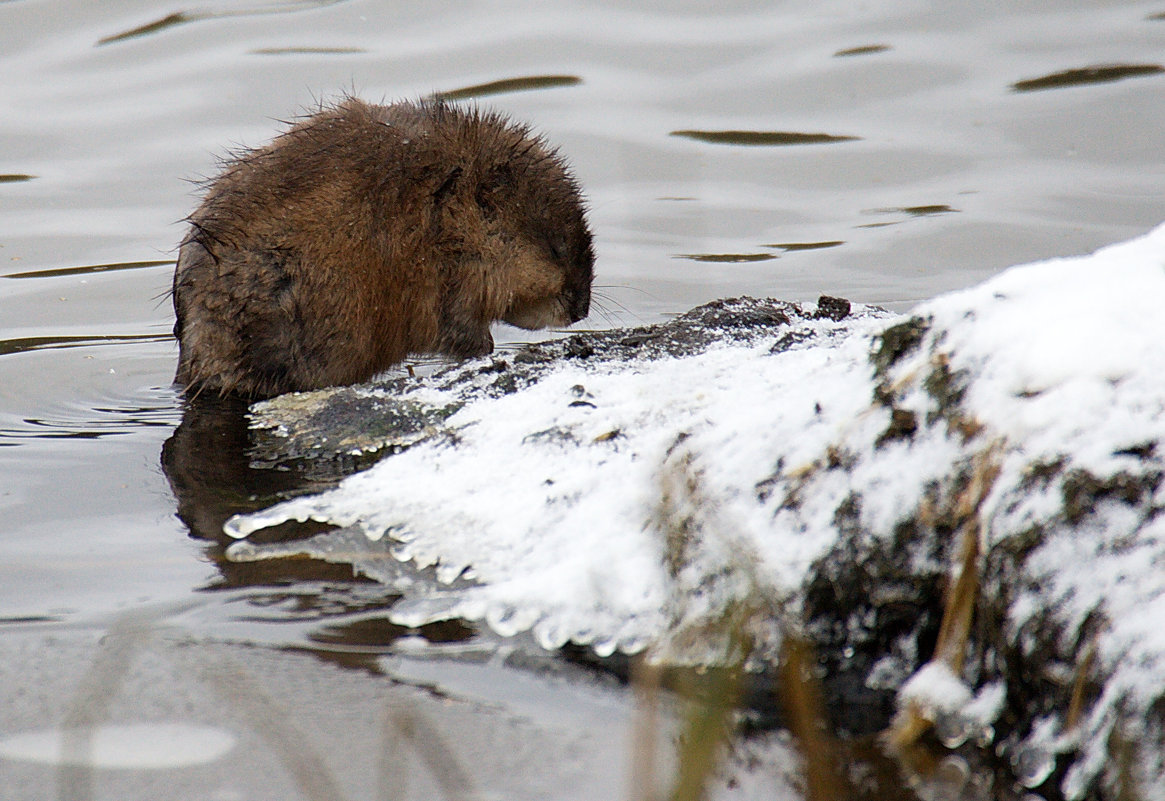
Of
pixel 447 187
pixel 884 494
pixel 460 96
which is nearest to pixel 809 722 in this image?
pixel 884 494

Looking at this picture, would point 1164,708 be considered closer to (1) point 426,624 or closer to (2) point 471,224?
(1) point 426,624

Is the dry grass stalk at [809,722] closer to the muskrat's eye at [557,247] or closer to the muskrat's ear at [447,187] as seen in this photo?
the muskrat's ear at [447,187]

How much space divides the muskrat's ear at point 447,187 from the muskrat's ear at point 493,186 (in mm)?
92

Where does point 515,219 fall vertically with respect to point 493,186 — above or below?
below

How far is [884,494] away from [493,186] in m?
2.40

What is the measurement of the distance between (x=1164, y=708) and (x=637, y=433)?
1.38 meters

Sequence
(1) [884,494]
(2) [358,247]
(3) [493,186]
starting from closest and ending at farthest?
1. (1) [884,494]
2. (2) [358,247]
3. (3) [493,186]

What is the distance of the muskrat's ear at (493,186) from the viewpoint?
14.0 feet

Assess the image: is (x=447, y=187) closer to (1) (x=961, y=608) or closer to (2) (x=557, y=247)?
(2) (x=557, y=247)

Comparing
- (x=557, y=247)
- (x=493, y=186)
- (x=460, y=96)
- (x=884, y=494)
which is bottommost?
(x=884, y=494)

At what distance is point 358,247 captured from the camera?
3.93 meters

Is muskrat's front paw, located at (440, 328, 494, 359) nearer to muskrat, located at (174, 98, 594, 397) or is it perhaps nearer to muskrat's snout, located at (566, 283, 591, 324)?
muskrat, located at (174, 98, 594, 397)

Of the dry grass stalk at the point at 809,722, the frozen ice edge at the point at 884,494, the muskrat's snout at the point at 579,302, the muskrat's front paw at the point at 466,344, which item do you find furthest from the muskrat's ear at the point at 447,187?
the dry grass stalk at the point at 809,722

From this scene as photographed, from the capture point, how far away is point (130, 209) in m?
7.07
